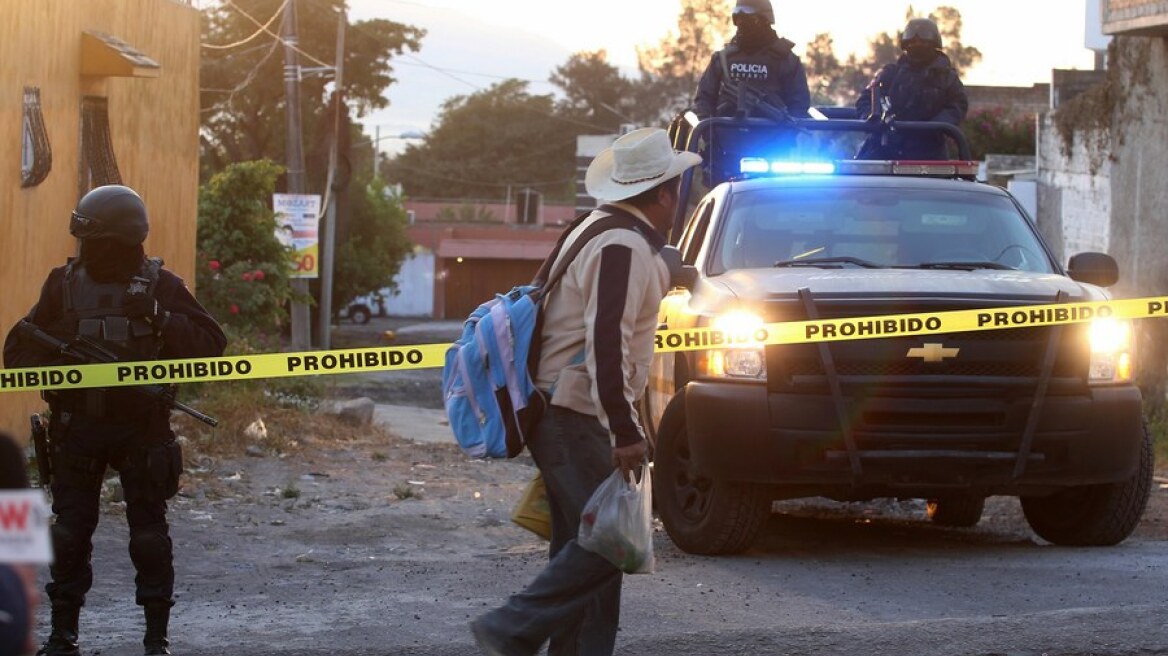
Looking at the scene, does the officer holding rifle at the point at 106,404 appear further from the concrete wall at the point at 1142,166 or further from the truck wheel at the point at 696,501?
the concrete wall at the point at 1142,166

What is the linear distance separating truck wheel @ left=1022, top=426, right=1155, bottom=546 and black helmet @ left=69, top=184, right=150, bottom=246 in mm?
4751

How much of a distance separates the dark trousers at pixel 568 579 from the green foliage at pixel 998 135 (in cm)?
3569

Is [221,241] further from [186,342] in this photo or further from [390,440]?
[186,342]

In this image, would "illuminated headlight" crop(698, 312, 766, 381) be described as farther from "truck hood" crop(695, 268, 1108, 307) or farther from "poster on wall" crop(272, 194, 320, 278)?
"poster on wall" crop(272, 194, 320, 278)

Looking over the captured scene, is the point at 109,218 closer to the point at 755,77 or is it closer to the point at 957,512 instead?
the point at 957,512

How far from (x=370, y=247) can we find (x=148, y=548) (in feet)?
154

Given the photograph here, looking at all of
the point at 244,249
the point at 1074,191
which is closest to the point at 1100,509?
the point at 1074,191

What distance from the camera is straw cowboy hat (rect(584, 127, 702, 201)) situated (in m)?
5.48

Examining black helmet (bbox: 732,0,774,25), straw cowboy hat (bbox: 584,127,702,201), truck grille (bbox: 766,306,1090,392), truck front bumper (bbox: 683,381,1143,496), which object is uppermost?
black helmet (bbox: 732,0,774,25)

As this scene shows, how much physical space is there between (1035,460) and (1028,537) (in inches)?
89.5

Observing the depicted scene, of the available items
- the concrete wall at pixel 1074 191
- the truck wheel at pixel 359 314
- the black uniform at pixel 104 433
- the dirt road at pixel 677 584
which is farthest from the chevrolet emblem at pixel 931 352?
the truck wheel at pixel 359 314

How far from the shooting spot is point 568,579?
17.4 feet

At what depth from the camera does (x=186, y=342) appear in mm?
6246

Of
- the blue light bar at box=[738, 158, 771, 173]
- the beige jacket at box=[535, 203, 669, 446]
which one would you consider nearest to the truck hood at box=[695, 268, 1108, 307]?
the blue light bar at box=[738, 158, 771, 173]
